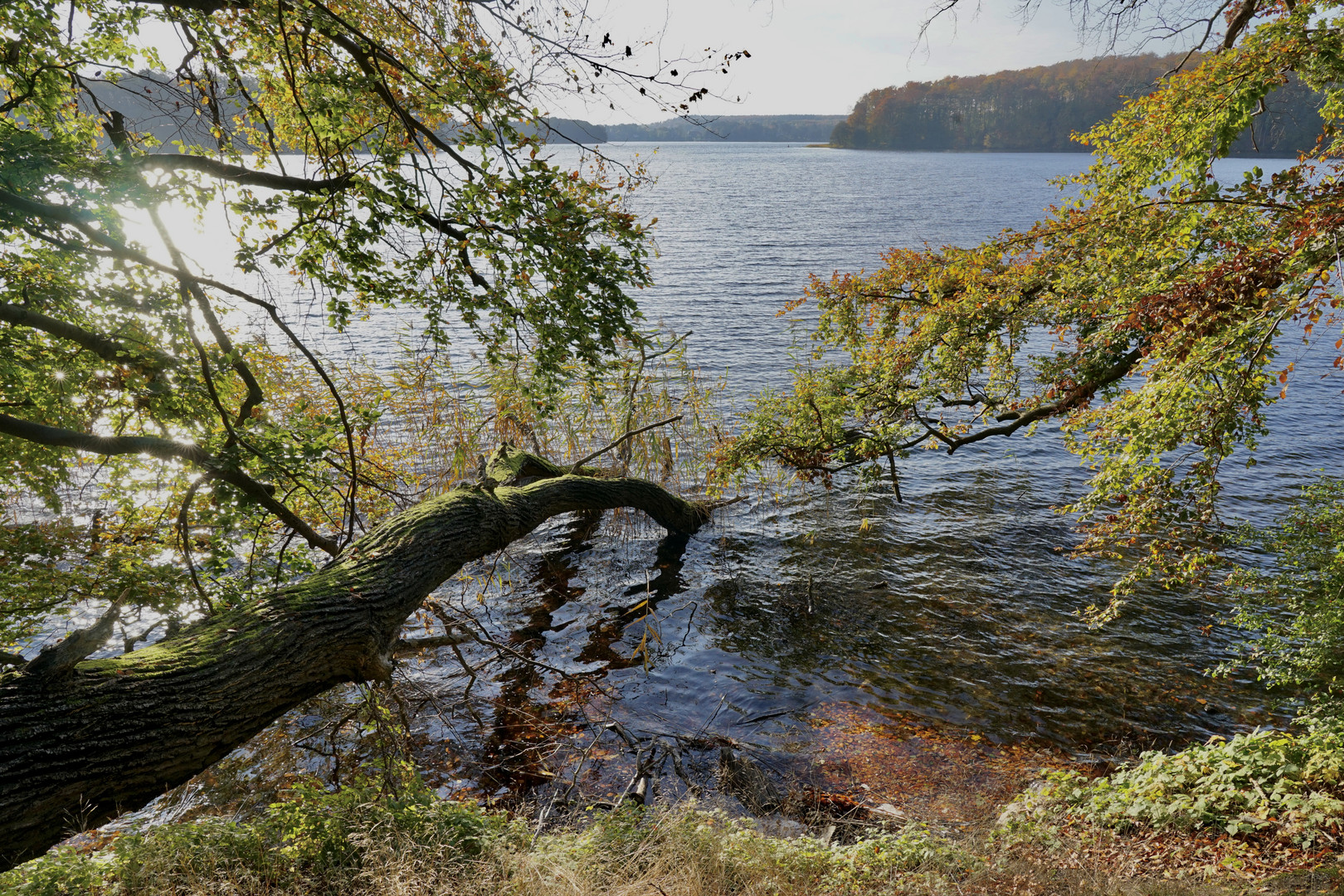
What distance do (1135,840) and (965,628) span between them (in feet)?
13.5

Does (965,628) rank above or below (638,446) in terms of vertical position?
below

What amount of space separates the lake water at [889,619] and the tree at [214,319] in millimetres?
2909

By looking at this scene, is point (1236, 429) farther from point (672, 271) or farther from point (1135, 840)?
point (672, 271)

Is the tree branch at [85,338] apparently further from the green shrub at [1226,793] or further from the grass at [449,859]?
the green shrub at [1226,793]

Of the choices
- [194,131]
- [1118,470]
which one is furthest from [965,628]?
[194,131]

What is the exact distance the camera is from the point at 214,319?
13.6 feet

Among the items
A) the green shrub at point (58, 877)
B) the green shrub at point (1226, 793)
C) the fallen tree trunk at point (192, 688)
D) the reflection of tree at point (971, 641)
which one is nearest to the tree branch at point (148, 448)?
the fallen tree trunk at point (192, 688)

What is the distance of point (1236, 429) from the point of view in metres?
5.68

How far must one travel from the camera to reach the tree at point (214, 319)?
354cm

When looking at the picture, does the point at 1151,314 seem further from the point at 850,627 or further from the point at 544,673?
the point at 544,673

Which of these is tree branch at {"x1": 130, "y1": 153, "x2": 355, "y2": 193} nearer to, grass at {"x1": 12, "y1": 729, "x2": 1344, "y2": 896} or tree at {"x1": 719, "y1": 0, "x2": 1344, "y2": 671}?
grass at {"x1": 12, "y1": 729, "x2": 1344, "y2": 896}

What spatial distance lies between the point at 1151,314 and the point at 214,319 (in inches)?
276

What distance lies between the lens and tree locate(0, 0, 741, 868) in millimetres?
3545

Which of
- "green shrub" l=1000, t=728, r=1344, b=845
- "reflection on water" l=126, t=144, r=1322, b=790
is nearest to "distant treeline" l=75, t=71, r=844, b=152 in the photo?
"reflection on water" l=126, t=144, r=1322, b=790
